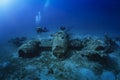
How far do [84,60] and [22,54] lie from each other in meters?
3.53

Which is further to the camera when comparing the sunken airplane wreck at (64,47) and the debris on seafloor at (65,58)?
the sunken airplane wreck at (64,47)

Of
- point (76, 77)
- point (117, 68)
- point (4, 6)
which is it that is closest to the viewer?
point (76, 77)

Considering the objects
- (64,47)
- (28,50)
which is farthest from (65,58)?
(28,50)

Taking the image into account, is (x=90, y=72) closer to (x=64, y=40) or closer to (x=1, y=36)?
(x=64, y=40)

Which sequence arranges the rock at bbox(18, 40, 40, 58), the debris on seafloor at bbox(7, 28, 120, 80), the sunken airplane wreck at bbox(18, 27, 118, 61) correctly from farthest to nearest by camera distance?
the rock at bbox(18, 40, 40, 58)
the sunken airplane wreck at bbox(18, 27, 118, 61)
the debris on seafloor at bbox(7, 28, 120, 80)

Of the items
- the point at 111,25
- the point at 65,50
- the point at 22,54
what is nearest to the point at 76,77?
the point at 65,50

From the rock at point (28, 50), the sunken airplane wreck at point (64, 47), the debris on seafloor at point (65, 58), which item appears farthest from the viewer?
the rock at point (28, 50)

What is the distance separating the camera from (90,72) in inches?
239

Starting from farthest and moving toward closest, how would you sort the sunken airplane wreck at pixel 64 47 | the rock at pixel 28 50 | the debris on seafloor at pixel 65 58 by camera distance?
the rock at pixel 28 50, the sunken airplane wreck at pixel 64 47, the debris on seafloor at pixel 65 58

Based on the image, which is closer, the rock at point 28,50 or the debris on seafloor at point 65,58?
the debris on seafloor at point 65,58

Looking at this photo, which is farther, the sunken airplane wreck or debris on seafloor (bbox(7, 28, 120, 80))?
the sunken airplane wreck

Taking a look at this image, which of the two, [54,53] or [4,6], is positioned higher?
[4,6]

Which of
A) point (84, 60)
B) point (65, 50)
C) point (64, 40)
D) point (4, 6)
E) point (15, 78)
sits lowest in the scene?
point (15, 78)

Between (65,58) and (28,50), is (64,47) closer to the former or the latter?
(65,58)
